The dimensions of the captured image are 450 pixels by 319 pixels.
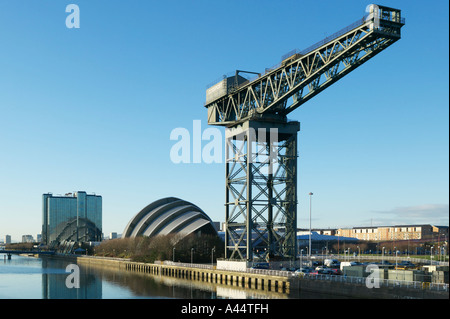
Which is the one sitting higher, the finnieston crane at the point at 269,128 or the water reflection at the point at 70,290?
the finnieston crane at the point at 269,128

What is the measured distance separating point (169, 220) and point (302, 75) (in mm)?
80327

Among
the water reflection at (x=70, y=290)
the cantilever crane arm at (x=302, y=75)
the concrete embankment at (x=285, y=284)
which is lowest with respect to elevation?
the water reflection at (x=70, y=290)

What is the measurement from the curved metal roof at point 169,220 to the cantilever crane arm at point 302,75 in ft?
163

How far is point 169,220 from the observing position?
A: 13950cm

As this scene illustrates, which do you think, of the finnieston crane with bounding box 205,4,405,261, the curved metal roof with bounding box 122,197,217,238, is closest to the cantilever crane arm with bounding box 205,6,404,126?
the finnieston crane with bounding box 205,4,405,261

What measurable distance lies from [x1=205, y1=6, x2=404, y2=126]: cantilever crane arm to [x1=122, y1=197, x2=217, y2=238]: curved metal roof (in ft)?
163

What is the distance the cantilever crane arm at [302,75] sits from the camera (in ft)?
193

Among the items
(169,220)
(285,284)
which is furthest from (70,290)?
(169,220)

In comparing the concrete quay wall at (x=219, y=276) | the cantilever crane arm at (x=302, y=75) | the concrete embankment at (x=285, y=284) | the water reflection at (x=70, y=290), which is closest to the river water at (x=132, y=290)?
the water reflection at (x=70, y=290)

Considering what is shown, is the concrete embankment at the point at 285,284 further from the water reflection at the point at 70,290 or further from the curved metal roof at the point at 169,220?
the curved metal roof at the point at 169,220

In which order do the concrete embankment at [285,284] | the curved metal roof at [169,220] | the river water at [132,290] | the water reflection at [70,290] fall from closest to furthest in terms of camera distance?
the concrete embankment at [285,284], the river water at [132,290], the water reflection at [70,290], the curved metal roof at [169,220]
